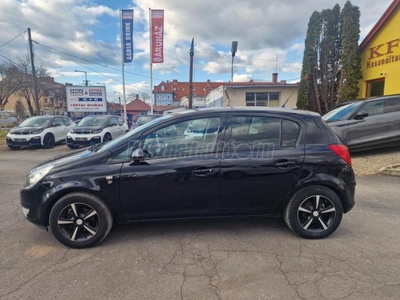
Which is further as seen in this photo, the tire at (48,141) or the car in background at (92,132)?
the tire at (48,141)

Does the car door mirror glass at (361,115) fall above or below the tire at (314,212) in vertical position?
above

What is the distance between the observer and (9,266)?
8.96ft

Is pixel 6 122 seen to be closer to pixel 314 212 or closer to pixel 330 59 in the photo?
pixel 330 59

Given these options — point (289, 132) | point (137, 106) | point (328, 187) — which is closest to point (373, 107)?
point (328, 187)

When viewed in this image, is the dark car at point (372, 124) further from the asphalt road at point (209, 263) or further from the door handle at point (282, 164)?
the door handle at point (282, 164)

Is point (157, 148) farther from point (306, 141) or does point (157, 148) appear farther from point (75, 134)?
point (75, 134)

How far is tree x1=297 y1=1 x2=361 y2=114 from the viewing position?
41.9 feet

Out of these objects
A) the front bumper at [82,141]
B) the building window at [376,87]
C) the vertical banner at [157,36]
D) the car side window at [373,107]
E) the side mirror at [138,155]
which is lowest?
the front bumper at [82,141]

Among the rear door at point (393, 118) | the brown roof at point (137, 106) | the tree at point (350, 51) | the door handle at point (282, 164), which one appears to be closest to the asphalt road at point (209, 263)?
the door handle at point (282, 164)

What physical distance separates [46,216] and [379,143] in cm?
831

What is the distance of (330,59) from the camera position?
1438 cm

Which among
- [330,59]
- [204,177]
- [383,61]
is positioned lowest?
[204,177]

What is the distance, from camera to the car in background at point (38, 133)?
11266 millimetres

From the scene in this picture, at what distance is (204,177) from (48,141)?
11.3 meters
